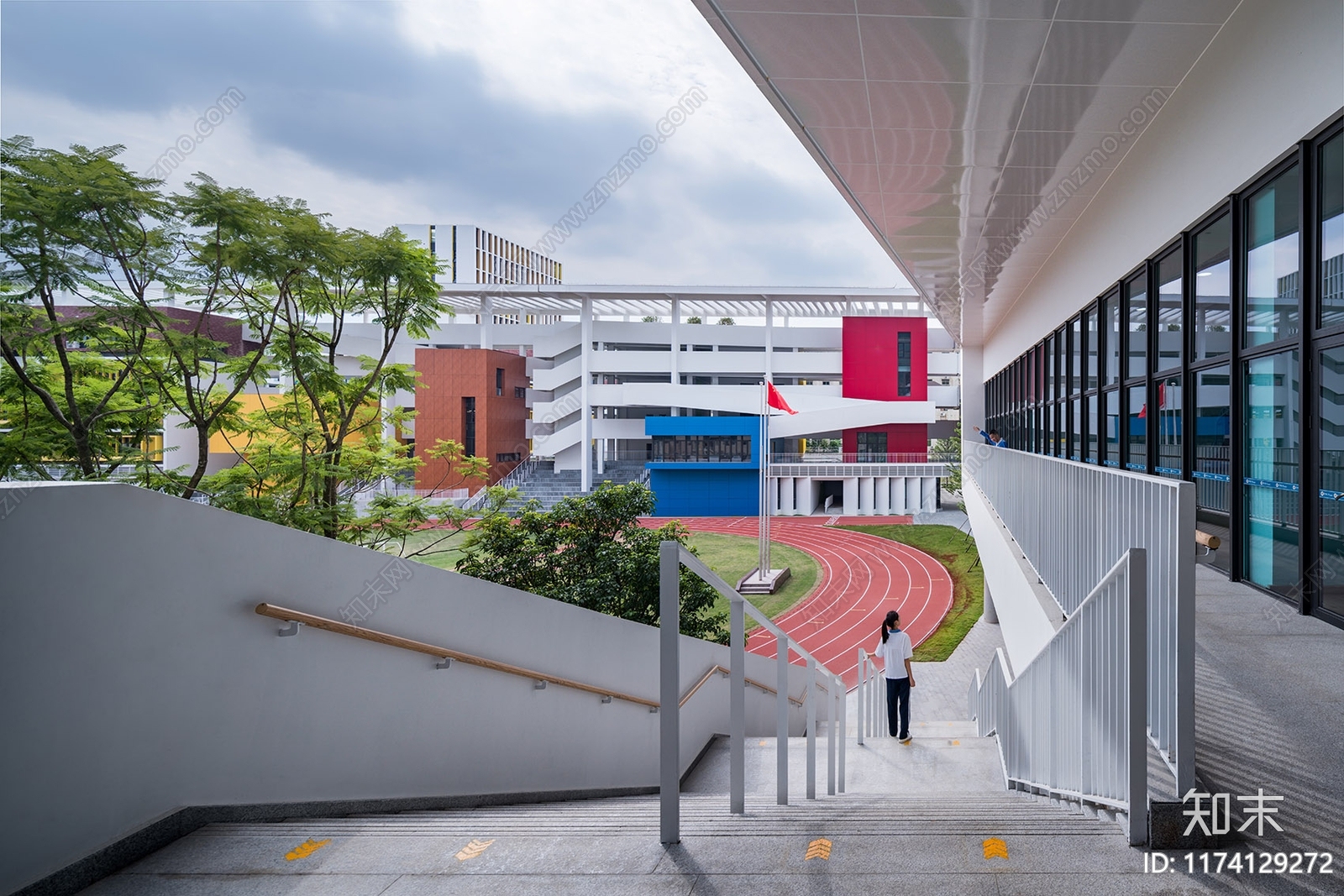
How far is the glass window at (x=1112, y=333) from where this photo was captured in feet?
28.5

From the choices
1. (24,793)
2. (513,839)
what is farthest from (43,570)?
(513,839)

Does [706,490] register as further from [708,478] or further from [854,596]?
[854,596]

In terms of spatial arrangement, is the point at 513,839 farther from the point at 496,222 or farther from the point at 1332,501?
the point at 496,222

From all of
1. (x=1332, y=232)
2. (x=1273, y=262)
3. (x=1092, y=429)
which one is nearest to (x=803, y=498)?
(x=1092, y=429)

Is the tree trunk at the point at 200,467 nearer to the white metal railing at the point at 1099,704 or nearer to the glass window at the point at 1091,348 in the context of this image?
the white metal railing at the point at 1099,704

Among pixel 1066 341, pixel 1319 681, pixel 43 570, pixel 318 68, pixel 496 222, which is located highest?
pixel 496 222

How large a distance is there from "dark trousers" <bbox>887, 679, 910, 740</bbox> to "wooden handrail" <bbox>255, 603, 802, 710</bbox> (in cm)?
295

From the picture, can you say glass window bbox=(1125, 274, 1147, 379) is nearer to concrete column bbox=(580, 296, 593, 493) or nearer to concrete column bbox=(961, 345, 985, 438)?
concrete column bbox=(961, 345, 985, 438)

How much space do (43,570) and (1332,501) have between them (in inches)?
252

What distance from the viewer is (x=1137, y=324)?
7.95 metres

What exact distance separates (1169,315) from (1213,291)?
1003mm

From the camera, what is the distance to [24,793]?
2.49 meters

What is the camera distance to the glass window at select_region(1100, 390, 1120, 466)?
8.76 metres

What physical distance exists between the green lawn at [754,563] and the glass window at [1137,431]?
11.3 meters
